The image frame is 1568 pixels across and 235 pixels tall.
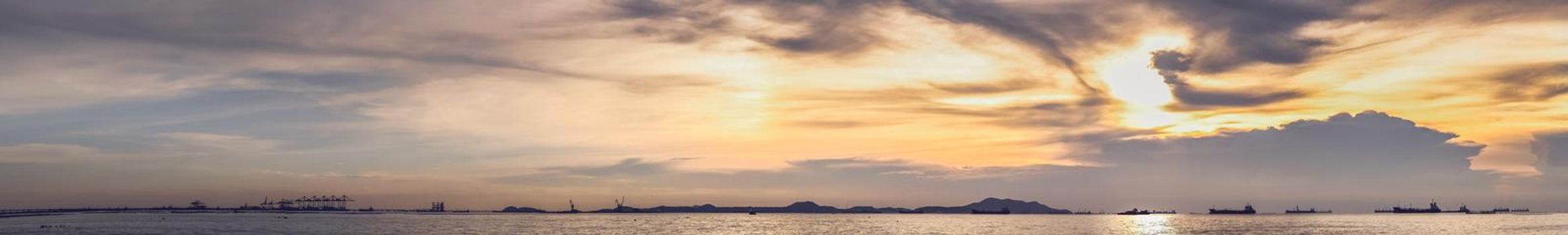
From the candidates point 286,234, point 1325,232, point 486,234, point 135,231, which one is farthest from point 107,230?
point 1325,232

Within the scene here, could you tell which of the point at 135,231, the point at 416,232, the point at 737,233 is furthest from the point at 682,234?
the point at 135,231

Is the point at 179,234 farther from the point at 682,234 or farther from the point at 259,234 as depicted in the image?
the point at 682,234

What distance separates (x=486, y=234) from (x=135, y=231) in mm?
56995

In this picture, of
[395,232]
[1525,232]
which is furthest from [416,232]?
[1525,232]

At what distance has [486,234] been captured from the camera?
189 m

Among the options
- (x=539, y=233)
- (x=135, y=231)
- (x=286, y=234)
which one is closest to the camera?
(x=286, y=234)

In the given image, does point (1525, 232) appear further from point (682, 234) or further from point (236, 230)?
point (236, 230)

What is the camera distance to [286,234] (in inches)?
6821

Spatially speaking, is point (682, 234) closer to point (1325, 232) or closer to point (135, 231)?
point (135, 231)

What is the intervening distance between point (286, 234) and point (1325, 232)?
17362 centimetres

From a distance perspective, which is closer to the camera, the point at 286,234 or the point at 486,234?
the point at 286,234

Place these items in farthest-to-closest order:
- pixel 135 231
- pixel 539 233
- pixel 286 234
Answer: pixel 539 233, pixel 135 231, pixel 286 234

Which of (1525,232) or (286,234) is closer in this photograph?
(286,234)

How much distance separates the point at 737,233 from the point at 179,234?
89770 millimetres
